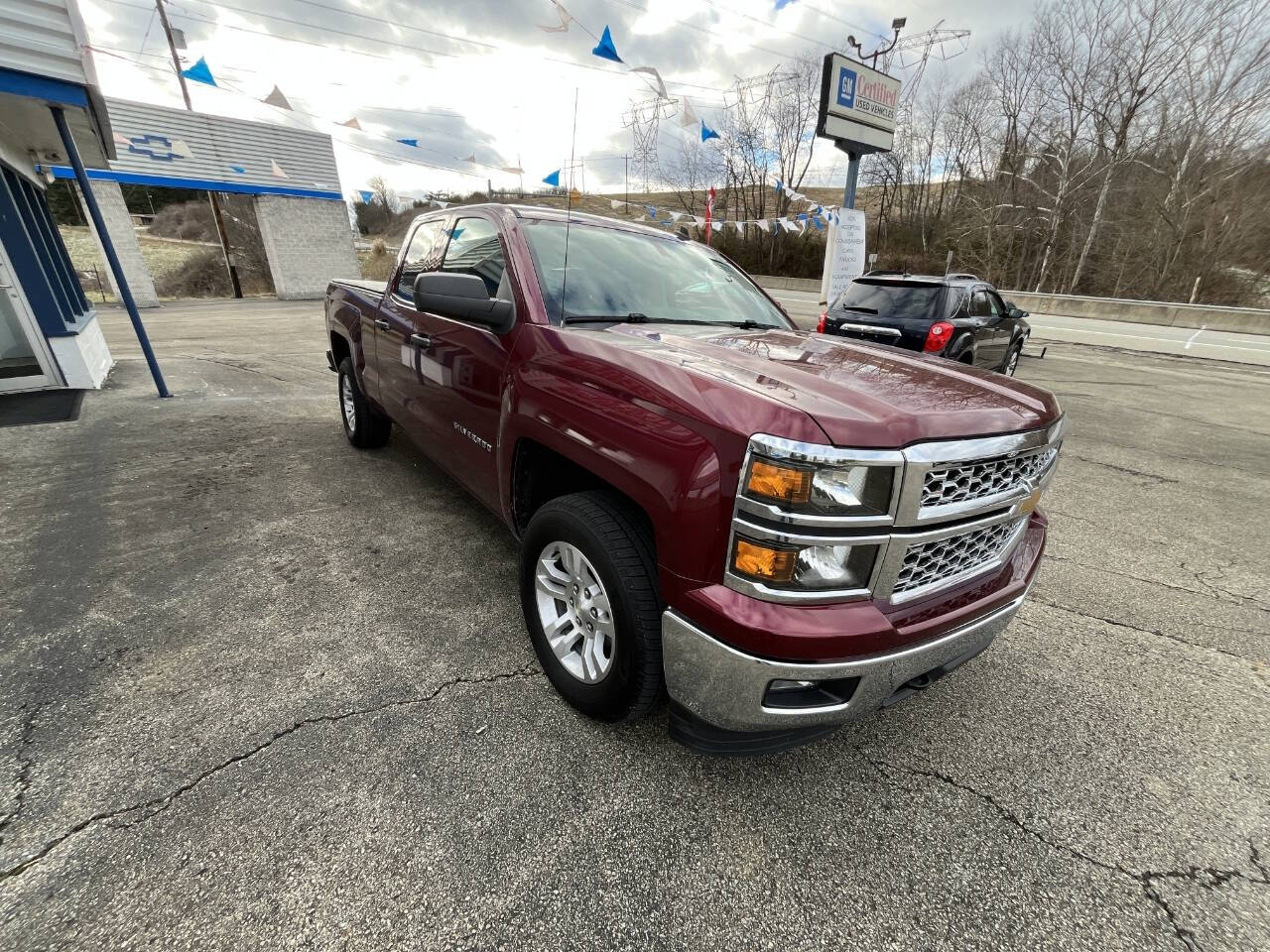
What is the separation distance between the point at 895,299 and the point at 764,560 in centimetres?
732

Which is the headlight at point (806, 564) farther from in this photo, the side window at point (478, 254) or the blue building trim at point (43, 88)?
the blue building trim at point (43, 88)

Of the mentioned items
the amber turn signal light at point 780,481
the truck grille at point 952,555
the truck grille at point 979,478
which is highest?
the amber turn signal light at point 780,481

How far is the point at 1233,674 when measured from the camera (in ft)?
8.73

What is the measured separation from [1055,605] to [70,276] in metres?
12.6

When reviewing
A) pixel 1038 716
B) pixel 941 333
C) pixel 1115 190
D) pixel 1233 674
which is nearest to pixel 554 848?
pixel 1038 716

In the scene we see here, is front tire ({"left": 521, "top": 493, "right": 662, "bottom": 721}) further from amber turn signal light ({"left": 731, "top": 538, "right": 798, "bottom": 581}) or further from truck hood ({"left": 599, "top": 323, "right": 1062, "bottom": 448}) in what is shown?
truck hood ({"left": 599, "top": 323, "right": 1062, "bottom": 448})

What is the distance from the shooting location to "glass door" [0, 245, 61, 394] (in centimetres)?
639

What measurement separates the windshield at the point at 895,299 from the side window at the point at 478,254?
6.01 metres

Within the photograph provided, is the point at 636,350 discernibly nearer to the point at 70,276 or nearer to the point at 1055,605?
the point at 1055,605

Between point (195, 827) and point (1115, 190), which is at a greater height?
point (1115, 190)

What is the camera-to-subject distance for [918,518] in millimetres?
1569

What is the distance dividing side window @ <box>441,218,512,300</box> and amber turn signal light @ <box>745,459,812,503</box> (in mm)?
1585

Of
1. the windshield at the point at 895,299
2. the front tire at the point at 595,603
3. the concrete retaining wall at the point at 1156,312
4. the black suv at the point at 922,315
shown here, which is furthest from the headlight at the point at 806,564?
the concrete retaining wall at the point at 1156,312

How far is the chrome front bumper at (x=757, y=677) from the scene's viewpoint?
1.55 m
